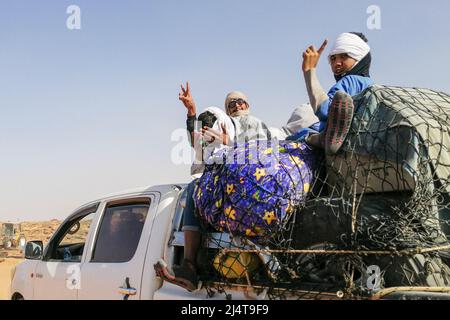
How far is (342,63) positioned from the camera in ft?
13.6

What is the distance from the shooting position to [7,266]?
17969 millimetres

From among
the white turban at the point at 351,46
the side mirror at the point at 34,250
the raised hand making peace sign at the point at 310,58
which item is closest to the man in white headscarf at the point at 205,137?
the raised hand making peace sign at the point at 310,58

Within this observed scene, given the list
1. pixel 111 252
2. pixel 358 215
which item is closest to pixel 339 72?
pixel 358 215

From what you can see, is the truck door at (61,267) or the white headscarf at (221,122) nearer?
the white headscarf at (221,122)

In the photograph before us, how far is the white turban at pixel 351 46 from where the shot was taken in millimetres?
4086

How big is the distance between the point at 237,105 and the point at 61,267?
228 centimetres

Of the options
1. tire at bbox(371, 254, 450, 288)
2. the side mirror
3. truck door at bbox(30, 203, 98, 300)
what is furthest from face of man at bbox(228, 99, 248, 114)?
tire at bbox(371, 254, 450, 288)

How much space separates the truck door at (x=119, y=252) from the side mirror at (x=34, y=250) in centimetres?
99

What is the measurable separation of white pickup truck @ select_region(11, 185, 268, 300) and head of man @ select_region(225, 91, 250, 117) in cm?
105

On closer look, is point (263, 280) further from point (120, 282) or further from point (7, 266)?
point (7, 266)

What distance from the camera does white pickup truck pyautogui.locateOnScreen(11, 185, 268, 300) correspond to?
427cm

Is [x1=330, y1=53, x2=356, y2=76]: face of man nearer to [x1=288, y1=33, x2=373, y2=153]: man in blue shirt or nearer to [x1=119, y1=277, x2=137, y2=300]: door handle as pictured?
[x1=288, y1=33, x2=373, y2=153]: man in blue shirt

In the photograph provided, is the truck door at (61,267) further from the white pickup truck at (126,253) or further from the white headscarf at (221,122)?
the white headscarf at (221,122)

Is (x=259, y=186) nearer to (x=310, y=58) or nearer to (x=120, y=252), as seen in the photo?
(x=310, y=58)
